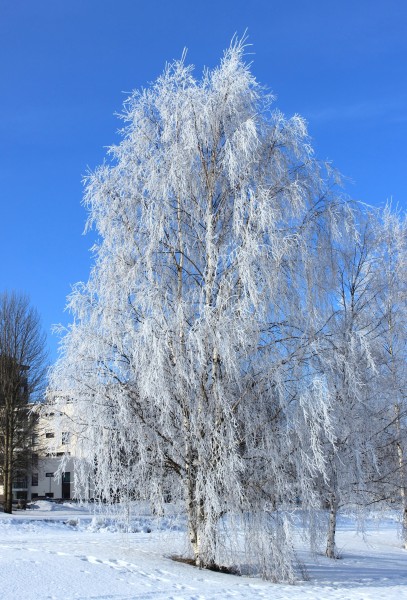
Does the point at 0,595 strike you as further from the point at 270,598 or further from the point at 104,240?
the point at 104,240

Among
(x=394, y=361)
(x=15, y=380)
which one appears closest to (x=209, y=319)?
(x=394, y=361)

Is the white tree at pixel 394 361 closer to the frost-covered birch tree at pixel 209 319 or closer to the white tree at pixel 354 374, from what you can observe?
the white tree at pixel 354 374

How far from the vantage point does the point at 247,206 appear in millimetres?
12414

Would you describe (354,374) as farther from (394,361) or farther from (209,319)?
(394,361)

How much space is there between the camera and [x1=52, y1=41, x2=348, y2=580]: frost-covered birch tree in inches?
445

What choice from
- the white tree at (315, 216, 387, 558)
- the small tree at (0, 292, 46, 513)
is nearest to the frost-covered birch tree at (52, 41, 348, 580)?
the white tree at (315, 216, 387, 558)

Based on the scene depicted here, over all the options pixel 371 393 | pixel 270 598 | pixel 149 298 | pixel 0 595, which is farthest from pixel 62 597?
pixel 371 393

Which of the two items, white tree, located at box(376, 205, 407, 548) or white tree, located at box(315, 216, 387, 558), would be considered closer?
white tree, located at box(315, 216, 387, 558)

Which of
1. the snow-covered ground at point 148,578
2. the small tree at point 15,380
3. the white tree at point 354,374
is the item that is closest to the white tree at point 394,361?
the white tree at point 354,374

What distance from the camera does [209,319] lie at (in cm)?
1138

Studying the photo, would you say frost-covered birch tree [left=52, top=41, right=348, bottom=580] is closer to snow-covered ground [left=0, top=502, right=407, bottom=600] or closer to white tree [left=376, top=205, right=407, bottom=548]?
snow-covered ground [left=0, top=502, right=407, bottom=600]

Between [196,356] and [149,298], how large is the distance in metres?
1.46

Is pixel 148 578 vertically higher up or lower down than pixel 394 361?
lower down

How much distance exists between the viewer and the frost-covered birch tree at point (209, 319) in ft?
37.1
